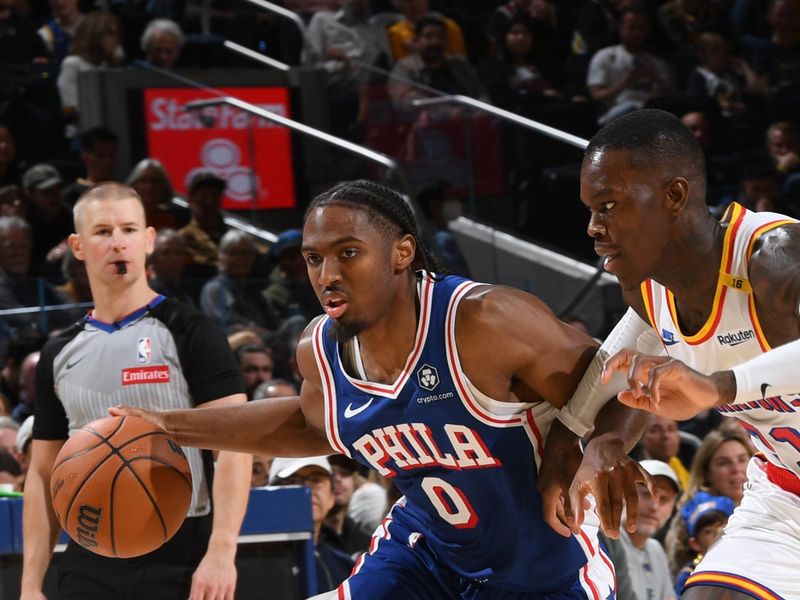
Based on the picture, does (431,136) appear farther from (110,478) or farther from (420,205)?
(110,478)

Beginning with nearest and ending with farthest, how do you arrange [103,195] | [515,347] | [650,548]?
[515,347] → [103,195] → [650,548]

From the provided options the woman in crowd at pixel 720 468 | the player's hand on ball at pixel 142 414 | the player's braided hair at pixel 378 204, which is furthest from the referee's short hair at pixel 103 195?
the woman in crowd at pixel 720 468

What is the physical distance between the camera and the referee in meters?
4.20

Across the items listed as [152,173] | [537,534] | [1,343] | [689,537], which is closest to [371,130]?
[152,173]

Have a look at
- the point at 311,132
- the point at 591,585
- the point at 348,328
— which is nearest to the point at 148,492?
the point at 348,328

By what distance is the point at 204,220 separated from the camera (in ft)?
30.6

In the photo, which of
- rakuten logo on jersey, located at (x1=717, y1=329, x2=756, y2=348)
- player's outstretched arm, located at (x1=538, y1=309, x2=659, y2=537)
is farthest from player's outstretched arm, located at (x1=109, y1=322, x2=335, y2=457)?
rakuten logo on jersey, located at (x1=717, y1=329, x2=756, y2=348)

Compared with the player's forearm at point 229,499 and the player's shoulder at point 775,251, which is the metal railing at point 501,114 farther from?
the player's shoulder at point 775,251

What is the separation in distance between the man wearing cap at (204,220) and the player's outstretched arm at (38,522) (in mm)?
4639

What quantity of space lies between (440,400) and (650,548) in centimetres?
319

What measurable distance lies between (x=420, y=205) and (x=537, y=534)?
613 cm

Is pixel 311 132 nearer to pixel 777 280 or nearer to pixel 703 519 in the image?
pixel 703 519

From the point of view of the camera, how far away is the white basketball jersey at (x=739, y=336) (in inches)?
129

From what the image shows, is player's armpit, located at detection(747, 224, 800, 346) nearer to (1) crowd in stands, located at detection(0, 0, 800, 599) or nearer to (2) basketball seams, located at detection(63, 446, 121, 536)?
(2) basketball seams, located at detection(63, 446, 121, 536)
